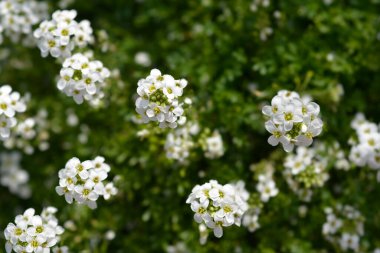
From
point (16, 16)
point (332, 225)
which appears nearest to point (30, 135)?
point (16, 16)

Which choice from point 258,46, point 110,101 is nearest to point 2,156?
point 110,101

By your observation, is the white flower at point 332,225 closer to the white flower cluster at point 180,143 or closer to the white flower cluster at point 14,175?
the white flower cluster at point 180,143

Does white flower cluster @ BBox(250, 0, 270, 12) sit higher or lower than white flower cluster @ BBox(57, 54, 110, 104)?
higher

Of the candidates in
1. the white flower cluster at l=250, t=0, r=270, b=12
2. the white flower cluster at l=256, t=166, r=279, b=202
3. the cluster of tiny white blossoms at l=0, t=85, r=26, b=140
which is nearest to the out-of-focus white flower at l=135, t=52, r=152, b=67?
the white flower cluster at l=250, t=0, r=270, b=12

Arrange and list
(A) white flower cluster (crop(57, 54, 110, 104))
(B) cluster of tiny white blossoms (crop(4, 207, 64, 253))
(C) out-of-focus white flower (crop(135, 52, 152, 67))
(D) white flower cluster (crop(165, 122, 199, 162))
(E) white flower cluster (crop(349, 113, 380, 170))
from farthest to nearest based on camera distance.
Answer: (C) out-of-focus white flower (crop(135, 52, 152, 67)), (D) white flower cluster (crop(165, 122, 199, 162)), (E) white flower cluster (crop(349, 113, 380, 170)), (A) white flower cluster (crop(57, 54, 110, 104)), (B) cluster of tiny white blossoms (crop(4, 207, 64, 253))

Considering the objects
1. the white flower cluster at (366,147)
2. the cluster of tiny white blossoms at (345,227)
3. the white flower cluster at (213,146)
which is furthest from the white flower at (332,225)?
the white flower cluster at (213,146)

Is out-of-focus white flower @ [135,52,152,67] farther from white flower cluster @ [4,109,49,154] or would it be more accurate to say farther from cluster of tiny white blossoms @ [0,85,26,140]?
cluster of tiny white blossoms @ [0,85,26,140]
